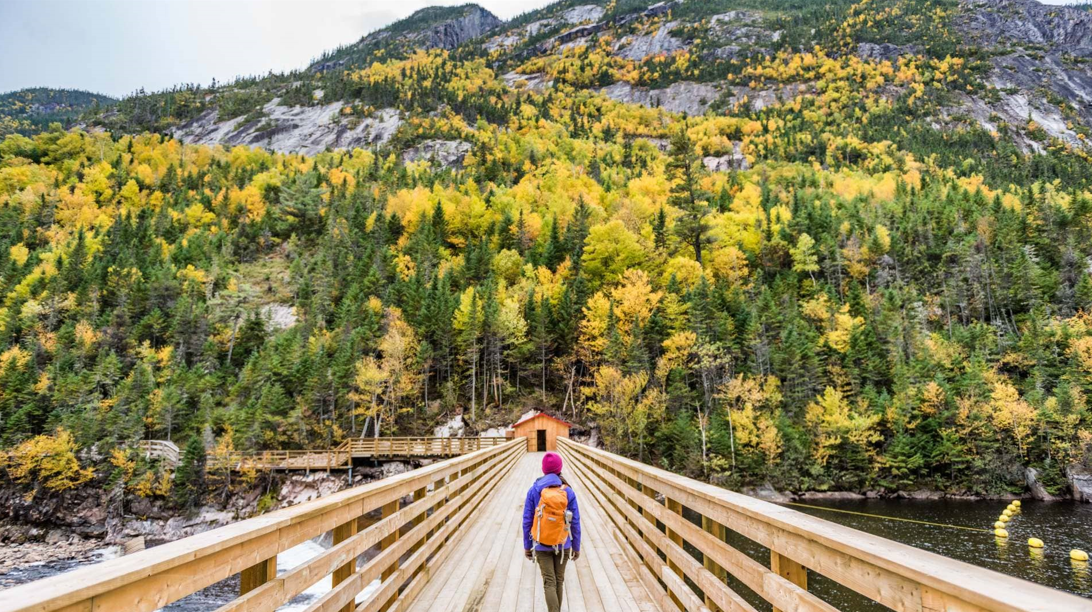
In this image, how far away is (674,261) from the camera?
51781mm

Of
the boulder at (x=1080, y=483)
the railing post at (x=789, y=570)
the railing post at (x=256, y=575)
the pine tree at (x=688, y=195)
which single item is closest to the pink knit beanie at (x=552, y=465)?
the railing post at (x=789, y=570)

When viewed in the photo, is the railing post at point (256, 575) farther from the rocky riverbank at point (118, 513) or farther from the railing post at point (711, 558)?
the rocky riverbank at point (118, 513)

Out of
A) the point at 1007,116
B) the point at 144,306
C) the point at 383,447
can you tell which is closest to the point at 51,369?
the point at 144,306

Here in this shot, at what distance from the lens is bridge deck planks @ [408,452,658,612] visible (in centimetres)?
514

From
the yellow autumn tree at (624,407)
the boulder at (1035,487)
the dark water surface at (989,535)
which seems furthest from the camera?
the yellow autumn tree at (624,407)

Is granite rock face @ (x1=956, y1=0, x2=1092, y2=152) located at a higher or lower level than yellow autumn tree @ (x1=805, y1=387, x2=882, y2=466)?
higher

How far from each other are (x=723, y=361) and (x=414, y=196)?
4962 cm

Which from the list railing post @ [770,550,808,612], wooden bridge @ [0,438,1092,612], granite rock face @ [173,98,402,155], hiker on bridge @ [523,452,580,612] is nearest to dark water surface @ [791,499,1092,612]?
wooden bridge @ [0,438,1092,612]

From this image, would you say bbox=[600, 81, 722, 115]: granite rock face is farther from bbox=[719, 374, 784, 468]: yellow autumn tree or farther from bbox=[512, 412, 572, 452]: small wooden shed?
bbox=[512, 412, 572, 452]: small wooden shed

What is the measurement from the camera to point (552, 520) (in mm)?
4844

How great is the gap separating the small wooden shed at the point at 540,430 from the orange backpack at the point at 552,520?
3300 cm

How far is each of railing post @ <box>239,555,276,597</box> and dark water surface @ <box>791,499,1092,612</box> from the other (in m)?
16.3

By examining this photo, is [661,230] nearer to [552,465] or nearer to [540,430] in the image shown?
[540,430]

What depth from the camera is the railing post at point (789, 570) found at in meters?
2.35
